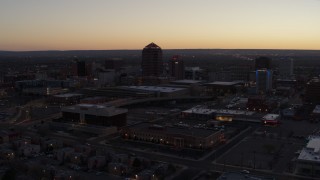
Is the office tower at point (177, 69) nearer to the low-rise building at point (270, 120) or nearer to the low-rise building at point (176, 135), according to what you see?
the low-rise building at point (270, 120)

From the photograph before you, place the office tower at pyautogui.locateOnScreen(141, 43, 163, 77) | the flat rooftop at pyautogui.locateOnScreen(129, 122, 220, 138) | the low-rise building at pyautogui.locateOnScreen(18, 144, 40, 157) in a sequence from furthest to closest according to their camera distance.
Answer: the office tower at pyautogui.locateOnScreen(141, 43, 163, 77)
the flat rooftop at pyautogui.locateOnScreen(129, 122, 220, 138)
the low-rise building at pyautogui.locateOnScreen(18, 144, 40, 157)

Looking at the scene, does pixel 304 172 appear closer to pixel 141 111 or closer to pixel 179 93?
pixel 141 111

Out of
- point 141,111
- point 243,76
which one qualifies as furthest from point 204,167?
point 243,76

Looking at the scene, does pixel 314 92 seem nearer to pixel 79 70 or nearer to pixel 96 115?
pixel 96 115

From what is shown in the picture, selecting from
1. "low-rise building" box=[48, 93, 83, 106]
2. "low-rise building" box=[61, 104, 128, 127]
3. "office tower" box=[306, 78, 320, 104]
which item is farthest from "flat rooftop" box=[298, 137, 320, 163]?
"low-rise building" box=[48, 93, 83, 106]

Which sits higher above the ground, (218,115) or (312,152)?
(312,152)

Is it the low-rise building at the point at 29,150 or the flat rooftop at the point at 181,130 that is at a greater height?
the flat rooftop at the point at 181,130

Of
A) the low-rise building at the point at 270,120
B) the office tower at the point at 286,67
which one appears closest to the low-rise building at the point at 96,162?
the low-rise building at the point at 270,120

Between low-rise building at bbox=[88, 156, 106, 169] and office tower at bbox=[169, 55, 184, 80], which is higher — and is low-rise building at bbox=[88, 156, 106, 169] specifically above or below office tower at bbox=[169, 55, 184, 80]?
below

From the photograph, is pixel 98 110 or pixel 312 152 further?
pixel 98 110

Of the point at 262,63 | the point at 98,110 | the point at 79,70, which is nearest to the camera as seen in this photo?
the point at 98,110

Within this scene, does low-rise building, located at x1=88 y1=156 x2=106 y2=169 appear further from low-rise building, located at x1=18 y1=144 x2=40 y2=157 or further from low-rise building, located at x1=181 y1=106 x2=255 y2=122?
low-rise building, located at x1=181 y1=106 x2=255 y2=122

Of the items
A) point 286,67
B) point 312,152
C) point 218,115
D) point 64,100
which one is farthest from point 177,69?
point 312,152
